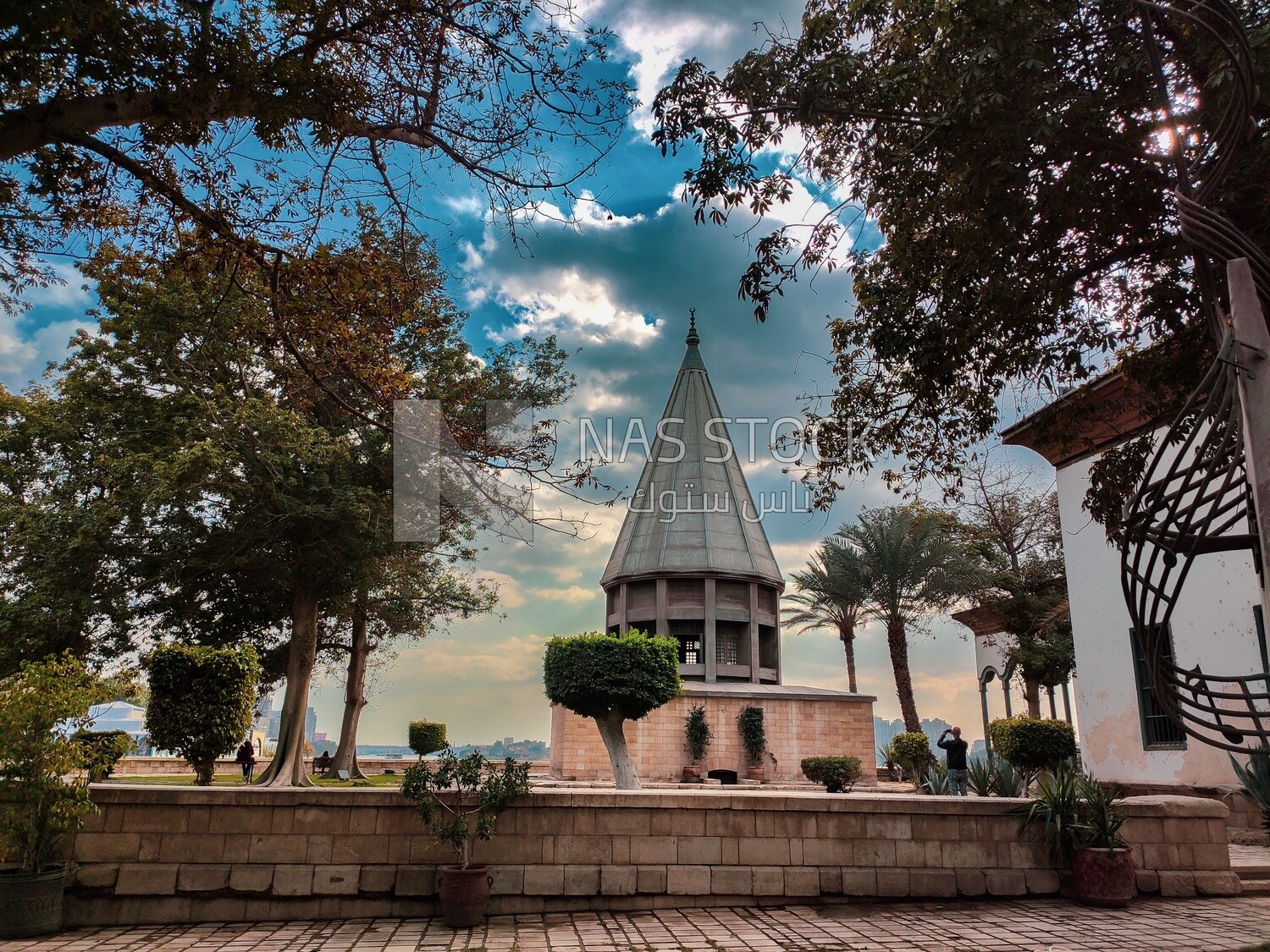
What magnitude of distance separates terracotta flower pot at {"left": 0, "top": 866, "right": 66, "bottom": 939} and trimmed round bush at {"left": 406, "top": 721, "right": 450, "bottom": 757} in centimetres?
2543

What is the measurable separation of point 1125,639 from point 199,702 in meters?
15.2

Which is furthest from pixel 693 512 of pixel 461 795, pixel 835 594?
pixel 461 795

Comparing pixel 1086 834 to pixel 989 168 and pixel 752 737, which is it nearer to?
pixel 989 168

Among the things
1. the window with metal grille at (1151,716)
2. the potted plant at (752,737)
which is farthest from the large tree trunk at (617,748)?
the potted plant at (752,737)

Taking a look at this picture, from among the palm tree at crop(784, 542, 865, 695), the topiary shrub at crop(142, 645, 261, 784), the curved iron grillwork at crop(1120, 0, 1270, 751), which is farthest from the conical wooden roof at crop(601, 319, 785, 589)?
the curved iron grillwork at crop(1120, 0, 1270, 751)

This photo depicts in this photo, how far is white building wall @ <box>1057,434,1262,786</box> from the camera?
40.6ft

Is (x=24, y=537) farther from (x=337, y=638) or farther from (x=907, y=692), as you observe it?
(x=907, y=692)

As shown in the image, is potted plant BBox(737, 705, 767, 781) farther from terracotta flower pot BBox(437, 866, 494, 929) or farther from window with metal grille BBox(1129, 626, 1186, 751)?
terracotta flower pot BBox(437, 866, 494, 929)

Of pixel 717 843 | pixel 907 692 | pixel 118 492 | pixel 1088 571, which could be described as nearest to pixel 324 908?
pixel 717 843

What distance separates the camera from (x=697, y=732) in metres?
26.0

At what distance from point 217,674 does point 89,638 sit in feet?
29.2

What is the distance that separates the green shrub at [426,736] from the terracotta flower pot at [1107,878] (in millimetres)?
26725

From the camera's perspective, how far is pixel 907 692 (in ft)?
84.3

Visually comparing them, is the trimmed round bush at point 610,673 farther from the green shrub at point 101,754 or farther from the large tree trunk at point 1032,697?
the large tree trunk at point 1032,697
